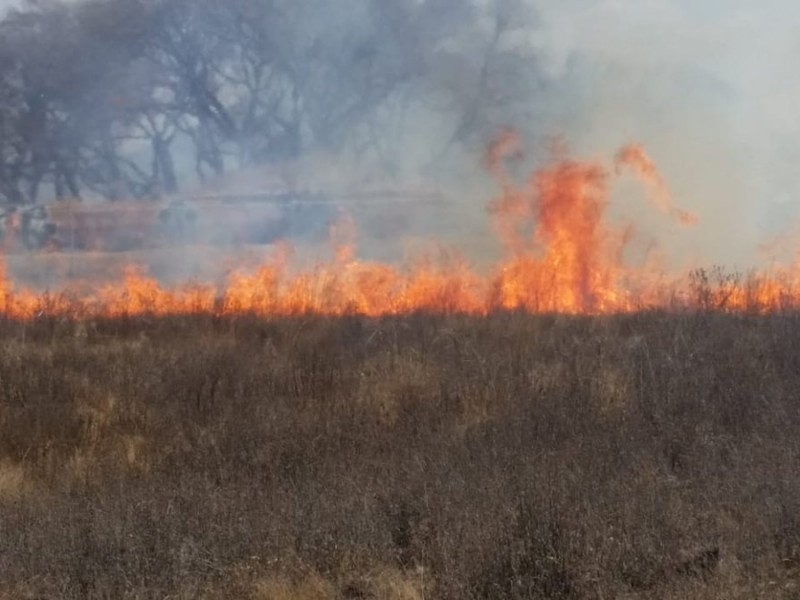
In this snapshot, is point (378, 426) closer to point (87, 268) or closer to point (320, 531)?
point (320, 531)

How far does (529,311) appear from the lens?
1230 cm

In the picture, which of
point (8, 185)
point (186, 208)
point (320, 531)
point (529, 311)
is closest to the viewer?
point (320, 531)

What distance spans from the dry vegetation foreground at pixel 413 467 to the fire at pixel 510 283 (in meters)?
2.68

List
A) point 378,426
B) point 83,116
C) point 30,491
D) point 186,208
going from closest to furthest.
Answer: point 30,491 → point 378,426 → point 186,208 → point 83,116

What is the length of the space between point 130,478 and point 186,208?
18.2m

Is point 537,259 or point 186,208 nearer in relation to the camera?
point 537,259

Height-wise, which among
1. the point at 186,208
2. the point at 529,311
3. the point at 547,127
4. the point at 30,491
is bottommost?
the point at 30,491

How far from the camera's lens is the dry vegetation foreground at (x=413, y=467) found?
405 centimetres

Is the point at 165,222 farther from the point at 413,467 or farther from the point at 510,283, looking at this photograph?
the point at 413,467

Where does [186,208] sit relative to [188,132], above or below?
below

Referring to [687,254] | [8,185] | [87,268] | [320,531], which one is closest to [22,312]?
[87,268]

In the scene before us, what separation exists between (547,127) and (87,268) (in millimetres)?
10774

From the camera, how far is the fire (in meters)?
12.9

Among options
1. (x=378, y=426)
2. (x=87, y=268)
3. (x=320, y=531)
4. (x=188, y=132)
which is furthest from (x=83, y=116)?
(x=320, y=531)
